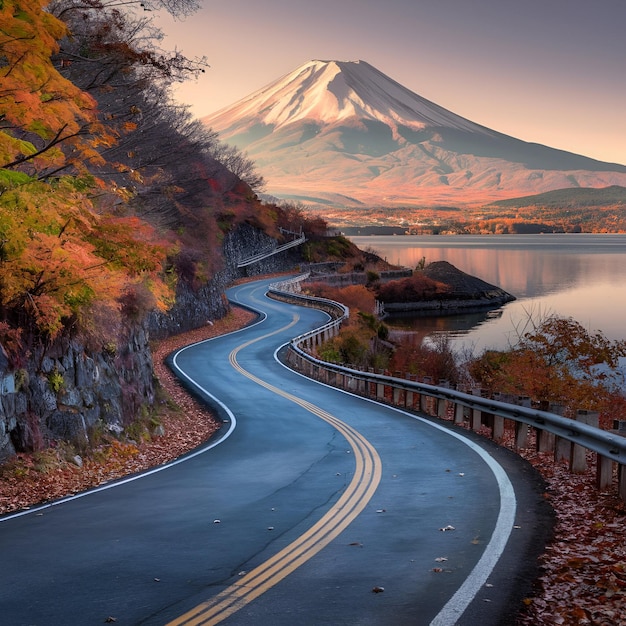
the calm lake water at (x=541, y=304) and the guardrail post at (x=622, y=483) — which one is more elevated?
the guardrail post at (x=622, y=483)

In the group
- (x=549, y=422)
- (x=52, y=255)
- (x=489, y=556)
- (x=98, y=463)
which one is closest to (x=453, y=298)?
(x=98, y=463)

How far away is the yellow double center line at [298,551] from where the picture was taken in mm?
6703

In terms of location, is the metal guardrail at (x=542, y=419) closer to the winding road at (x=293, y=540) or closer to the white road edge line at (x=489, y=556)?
the winding road at (x=293, y=540)

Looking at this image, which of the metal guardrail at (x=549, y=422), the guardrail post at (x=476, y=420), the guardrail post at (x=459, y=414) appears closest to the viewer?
the metal guardrail at (x=549, y=422)

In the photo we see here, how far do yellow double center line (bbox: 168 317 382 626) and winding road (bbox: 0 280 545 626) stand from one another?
0.02m

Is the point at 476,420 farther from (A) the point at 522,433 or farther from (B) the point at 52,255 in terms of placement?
(B) the point at 52,255

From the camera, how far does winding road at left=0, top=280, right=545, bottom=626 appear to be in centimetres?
685

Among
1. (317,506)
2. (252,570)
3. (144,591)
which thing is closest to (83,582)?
(144,591)

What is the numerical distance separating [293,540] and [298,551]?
1.53 feet

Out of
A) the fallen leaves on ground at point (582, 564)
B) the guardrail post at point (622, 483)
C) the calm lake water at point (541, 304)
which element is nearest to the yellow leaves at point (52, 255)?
the fallen leaves on ground at point (582, 564)

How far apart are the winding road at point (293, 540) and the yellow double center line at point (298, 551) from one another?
0.07 feet

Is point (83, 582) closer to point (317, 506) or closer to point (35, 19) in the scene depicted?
point (317, 506)

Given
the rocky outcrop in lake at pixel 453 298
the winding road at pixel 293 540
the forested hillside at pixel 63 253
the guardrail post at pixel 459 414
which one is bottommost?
the rocky outcrop in lake at pixel 453 298

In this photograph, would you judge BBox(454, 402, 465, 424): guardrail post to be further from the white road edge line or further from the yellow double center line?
the white road edge line
